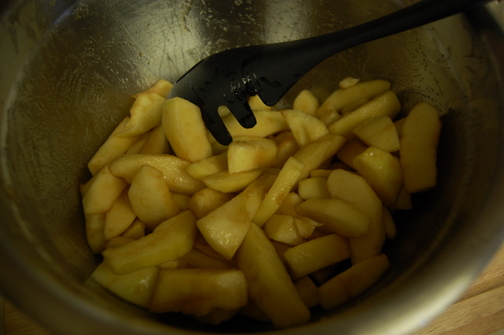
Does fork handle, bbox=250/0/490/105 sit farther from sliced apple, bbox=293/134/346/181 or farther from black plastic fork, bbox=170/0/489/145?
sliced apple, bbox=293/134/346/181

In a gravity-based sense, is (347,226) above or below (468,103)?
below

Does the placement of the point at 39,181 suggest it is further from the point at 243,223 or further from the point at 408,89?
the point at 408,89

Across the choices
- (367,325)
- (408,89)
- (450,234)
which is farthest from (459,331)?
(408,89)

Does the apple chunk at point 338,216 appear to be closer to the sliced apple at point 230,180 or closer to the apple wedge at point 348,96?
the sliced apple at point 230,180

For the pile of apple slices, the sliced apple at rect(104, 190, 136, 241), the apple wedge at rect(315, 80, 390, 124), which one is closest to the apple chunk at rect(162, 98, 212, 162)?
the pile of apple slices

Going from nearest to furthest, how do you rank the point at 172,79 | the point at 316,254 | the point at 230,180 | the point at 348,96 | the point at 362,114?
the point at 316,254 < the point at 230,180 < the point at 362,114 < the point at 348,96 < the point at 172,79

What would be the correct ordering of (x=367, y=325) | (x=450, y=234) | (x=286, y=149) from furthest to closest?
(x=286, y=149), (x=450, y=234), (x=367, y=325)

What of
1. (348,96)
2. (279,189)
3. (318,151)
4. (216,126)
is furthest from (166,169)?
(348,96)

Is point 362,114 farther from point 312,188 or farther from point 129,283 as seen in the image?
point 129,283
